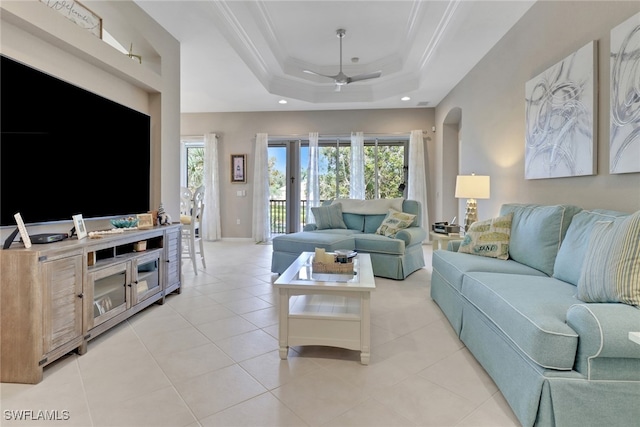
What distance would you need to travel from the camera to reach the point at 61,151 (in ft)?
7.14

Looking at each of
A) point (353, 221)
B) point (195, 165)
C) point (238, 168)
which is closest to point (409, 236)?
point (353, 221)

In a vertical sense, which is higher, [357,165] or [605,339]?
[357,165]

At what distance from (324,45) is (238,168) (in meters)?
3.25

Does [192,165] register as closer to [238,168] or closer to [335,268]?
[238,168]

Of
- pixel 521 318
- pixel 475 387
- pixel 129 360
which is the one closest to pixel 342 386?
pixel 475 387

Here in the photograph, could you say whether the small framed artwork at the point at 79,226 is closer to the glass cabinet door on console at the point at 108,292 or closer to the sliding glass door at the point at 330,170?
the glass cabinet door on console at the point at 108,292

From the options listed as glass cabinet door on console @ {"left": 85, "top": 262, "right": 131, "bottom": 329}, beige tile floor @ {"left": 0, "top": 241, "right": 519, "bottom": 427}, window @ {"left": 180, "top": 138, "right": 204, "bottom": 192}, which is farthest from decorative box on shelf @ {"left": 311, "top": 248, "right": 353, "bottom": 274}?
window @ {"left": 180, "top": 138, "right": 204, "bottom": 192}

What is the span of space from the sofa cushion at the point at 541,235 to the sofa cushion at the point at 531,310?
263 millimetres

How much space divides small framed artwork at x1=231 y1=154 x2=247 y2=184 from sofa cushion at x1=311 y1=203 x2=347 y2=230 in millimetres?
2672

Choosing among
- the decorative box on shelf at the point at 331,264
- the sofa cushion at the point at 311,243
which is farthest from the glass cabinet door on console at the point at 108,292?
the sofa cushion at the point at 311,243

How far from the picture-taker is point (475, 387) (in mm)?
1675

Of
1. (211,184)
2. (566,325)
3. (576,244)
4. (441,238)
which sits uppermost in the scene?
(211,184)

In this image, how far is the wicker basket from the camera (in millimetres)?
2297

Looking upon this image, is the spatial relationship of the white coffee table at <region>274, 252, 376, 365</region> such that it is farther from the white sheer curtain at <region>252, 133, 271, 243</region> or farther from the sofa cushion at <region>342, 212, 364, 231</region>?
the white sheer curtain at <region>252, 133, 271, 243</region>
